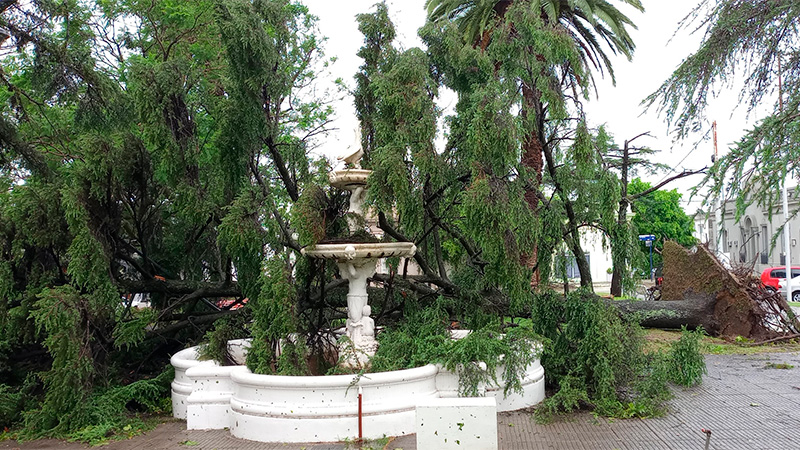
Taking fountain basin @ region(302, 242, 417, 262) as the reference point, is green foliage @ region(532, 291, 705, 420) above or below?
below

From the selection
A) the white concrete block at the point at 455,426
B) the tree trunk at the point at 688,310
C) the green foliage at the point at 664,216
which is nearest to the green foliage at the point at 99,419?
the white concrete block at the point at 455,426

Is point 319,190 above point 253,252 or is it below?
above

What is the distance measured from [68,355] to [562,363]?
665 cm

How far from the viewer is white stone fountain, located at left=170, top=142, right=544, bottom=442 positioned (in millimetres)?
7309

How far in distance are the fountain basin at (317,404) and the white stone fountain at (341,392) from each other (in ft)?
0.04

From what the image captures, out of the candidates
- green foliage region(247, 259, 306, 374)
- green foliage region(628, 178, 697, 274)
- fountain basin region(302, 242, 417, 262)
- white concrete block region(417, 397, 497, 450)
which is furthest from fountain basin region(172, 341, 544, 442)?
green foliage region(628, 178, 697, 274)

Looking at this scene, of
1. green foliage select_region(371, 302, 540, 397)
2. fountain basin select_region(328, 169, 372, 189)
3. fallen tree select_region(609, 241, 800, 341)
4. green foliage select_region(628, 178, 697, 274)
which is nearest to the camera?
green foliage select_region(371, 302, 540, 397)

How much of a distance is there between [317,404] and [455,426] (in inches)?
75.1

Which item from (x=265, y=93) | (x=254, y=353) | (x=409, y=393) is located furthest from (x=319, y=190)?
(x=409, y=393)

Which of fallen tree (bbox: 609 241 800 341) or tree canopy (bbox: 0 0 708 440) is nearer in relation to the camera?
tree canopy (bbox: 0 0 708 440)

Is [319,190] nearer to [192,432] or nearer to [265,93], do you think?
[265,93]

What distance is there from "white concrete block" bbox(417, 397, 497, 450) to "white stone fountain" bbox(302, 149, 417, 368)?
2194 millimetres

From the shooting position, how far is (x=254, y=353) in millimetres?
8273

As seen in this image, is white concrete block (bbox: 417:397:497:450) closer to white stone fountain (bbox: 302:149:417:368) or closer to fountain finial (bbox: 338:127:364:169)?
white stone fountain (bbox: 302:149:417:368)
